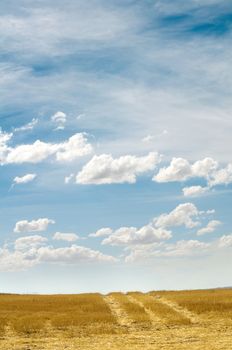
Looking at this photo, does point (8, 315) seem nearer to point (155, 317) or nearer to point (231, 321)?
point (155, 317)

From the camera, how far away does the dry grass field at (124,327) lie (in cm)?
3316

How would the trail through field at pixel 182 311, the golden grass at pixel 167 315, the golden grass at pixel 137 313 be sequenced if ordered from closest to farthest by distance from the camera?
the golden grass at pixel 167 315, the golden grass at pixel 137 313, the trail through field at pixel 182 311

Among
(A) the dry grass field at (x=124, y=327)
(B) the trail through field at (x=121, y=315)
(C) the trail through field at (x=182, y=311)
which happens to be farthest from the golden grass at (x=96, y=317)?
(B) the trail through field at (x=121, y=315)

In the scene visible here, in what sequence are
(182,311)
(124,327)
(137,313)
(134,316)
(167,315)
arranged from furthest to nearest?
(182,311), (137,313), (134,316), (167,315), (124,327)

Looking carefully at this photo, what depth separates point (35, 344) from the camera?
1340 inches

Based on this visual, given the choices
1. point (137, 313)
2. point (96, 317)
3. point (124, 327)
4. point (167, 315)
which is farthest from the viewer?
point (137, 313)

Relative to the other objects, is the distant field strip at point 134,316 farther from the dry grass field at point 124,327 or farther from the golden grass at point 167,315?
the golden grass at point 167,315

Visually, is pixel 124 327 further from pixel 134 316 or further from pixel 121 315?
pixel 121 315

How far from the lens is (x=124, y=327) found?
1641 inches

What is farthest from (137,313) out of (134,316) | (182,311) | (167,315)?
(182,311)

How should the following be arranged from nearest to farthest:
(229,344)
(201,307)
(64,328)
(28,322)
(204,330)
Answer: (229,344)
(204,330)
(64,328)
(28,322)
(201,307)

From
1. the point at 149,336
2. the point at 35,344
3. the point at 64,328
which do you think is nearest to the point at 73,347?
the point at 35,344

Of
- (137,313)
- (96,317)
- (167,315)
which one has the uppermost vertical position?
(137,313)

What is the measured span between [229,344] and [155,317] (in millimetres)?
15791
